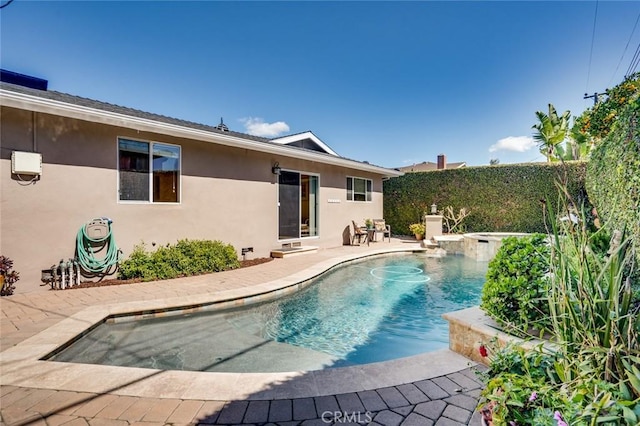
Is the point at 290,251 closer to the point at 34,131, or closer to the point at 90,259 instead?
the point at 90,259

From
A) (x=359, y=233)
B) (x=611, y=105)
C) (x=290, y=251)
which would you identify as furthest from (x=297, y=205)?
(x=611, y=105)

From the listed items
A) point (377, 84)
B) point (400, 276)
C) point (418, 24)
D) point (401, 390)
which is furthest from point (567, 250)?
point (377, 84)

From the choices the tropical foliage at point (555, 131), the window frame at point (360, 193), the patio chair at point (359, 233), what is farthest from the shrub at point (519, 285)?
the tropical foliage at point (555, 131)

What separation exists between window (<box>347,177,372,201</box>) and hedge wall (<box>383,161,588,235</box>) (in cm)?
283

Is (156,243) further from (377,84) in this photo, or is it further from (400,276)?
(377,84)

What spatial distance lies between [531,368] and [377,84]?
481 inches

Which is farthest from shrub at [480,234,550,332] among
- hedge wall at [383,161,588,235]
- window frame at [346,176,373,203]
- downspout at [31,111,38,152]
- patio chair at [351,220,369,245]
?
hedge wall at [383,161,588,235]

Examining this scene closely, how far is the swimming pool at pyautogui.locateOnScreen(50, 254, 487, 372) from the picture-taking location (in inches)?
128

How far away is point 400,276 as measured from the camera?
7.29 metres

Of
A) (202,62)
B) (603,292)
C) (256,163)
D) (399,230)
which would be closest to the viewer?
(603,292)

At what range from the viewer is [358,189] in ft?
42.5

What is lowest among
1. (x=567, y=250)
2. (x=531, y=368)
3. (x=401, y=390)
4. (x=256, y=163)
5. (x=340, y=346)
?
(x=340, y=346)

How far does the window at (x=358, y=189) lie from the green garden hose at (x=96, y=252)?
8.52 metres

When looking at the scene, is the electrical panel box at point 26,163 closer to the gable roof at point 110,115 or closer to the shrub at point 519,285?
the gable roof at point 110,115
